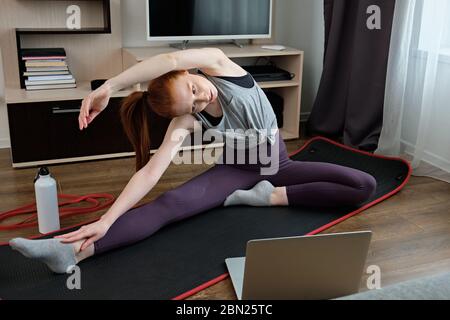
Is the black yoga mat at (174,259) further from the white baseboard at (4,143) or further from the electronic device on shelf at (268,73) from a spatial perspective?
the white baseboard at (4,143)

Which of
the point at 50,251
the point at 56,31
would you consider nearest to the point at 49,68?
the point at 56,31

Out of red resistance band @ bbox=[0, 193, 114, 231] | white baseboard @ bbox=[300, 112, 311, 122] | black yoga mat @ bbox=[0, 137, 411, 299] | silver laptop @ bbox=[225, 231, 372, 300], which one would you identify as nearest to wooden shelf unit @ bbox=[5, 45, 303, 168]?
red resistance band @ bbox=[0, 193, 114, 231]

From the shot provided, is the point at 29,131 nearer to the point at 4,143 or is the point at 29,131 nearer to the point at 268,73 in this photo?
the point at 4,143

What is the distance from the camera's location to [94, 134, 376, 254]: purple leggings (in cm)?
219

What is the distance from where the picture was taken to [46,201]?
2.13 metres

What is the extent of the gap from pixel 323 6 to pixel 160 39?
105 cm

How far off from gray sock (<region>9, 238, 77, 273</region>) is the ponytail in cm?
45

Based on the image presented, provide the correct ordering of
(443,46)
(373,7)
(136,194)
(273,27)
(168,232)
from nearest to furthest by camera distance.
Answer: (136,194)
(168,232)
(443,46)
(373,7)
(273,27)

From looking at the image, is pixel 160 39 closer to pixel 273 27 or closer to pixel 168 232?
pixel 273 27
